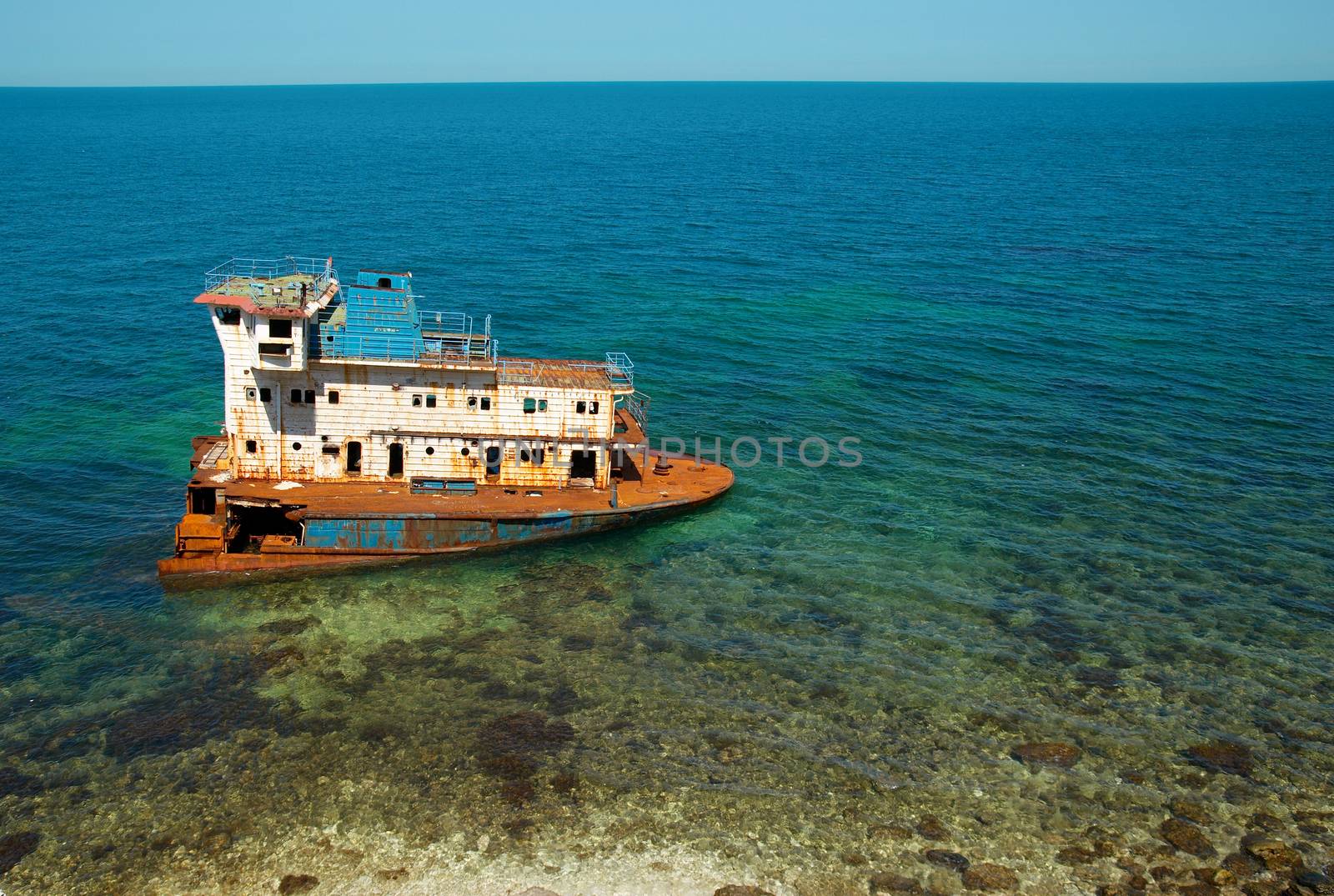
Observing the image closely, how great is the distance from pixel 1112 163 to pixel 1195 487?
13843 cm

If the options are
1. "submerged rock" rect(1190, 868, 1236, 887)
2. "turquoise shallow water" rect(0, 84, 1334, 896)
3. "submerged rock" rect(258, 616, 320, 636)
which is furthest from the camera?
"submerged rock" rect(258, 616, 320, 636)

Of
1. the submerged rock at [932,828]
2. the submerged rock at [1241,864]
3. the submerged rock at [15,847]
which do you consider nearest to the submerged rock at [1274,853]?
the submerged rock at [1241,864]

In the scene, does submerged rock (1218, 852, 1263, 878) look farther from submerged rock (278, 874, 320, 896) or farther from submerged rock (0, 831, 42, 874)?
submerged rock (0, 831, 42, 874)

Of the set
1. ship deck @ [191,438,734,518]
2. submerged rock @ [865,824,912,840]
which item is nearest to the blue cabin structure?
ship deck @ [191,438,734,518]

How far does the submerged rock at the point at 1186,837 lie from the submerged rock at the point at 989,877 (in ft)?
16.6

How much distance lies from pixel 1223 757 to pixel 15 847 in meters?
35.4

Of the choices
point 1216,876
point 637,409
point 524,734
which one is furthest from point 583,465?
point 1216,876

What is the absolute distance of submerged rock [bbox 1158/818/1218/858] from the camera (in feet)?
94.2

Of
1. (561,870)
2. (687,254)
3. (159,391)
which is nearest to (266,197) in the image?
(687,254)

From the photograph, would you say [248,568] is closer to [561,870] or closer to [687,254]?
[561,870]

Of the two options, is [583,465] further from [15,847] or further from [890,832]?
[15,847]

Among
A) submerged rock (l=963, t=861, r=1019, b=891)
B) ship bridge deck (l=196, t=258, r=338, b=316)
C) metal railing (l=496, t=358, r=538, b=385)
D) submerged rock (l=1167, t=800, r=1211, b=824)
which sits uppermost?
ship bridge deck (l=196, t=258, r=338, b=316)

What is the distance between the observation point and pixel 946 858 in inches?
1112

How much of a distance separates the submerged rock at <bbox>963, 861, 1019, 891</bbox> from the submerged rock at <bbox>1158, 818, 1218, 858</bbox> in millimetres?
5066
